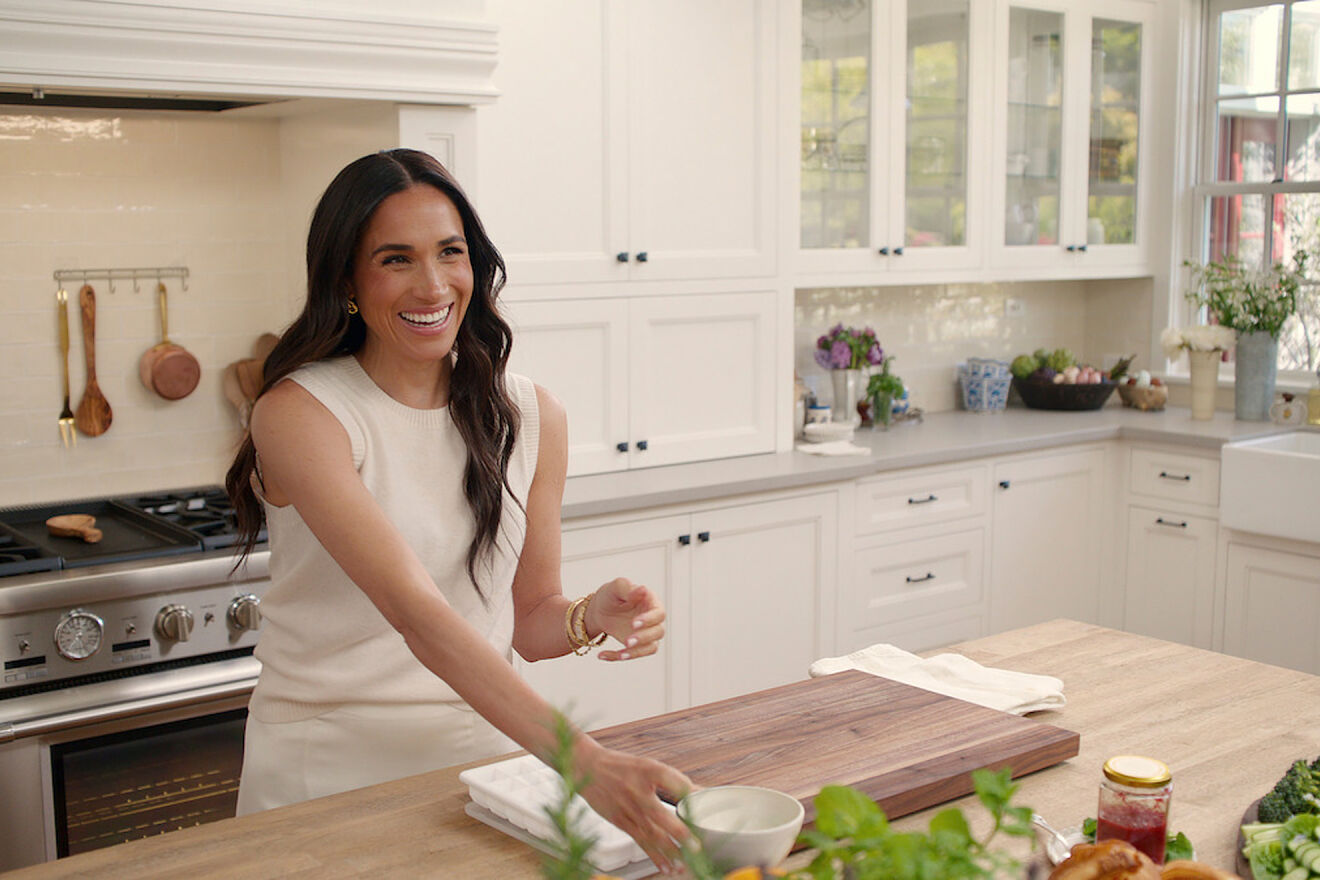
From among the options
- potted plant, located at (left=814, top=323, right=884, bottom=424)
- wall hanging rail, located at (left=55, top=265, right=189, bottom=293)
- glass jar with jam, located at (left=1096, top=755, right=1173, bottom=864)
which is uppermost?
wall hanging rail, located at (left=55, top=265, right=189, bottom=293)

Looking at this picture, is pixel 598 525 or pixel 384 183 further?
pixel 598 525

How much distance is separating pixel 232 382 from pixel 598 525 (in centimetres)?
95

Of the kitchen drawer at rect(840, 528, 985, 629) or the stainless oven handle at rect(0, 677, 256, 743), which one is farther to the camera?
the kitchen drawer at rect(840, 528, 985, 629)

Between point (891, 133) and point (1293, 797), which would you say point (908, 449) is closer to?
point (891, 133)

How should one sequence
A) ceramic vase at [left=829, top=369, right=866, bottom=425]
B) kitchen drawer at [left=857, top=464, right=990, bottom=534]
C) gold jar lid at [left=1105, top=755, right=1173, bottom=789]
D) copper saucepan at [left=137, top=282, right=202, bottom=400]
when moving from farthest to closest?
ceramic vase at [left=829, top=369, right=866, bottom=425] < kitchen drawer at [left=857, top=464, right=990, bottom=534] < copper saucepan at [left=137, top=282, right=202, bottom=400] < gold jar lid at [left=1105, top=755, right=1173, bottom=789]

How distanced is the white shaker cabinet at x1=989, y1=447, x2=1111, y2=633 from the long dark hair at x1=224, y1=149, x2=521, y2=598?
2.52 m

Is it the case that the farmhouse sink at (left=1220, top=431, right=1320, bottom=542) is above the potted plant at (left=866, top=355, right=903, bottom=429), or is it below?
below

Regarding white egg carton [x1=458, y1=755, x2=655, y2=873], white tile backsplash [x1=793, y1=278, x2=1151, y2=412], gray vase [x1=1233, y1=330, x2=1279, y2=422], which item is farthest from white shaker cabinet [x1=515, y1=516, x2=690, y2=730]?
gray vase [x1=1233, y1=330, x2=1279, y2=422]

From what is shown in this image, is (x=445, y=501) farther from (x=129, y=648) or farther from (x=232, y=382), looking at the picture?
(x=232, y=382)

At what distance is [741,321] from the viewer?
144 inches

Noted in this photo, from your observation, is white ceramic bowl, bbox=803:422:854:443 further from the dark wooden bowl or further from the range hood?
the range hood

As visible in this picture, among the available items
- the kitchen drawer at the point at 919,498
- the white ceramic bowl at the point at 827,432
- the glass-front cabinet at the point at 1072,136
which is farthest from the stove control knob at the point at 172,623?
the glass-front cabinet at the point at 1072,136

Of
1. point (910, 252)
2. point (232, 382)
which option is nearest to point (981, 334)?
point (910, 252)

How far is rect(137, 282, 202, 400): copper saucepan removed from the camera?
3.08 meters
